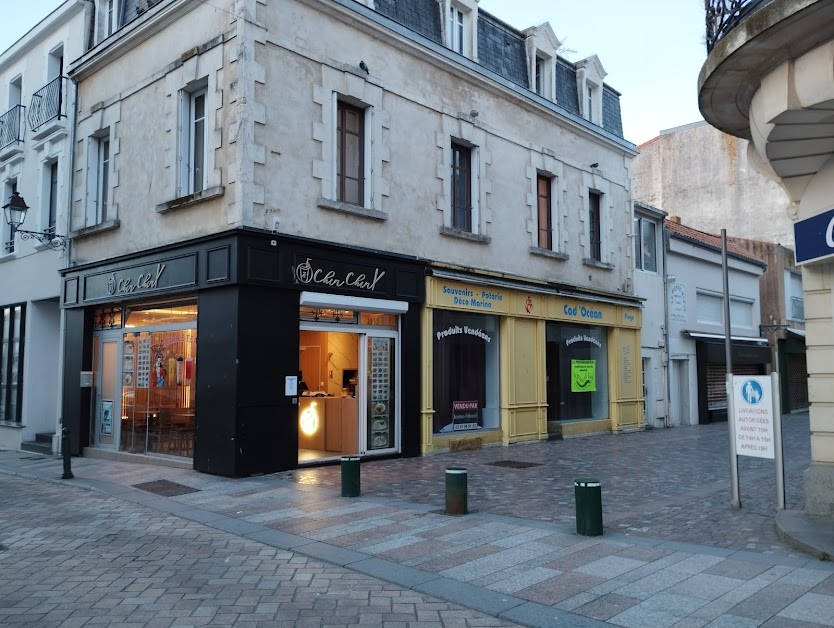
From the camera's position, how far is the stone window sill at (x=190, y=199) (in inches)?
441

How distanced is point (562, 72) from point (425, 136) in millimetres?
6126

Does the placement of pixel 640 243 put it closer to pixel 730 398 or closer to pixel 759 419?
pixel 730 398

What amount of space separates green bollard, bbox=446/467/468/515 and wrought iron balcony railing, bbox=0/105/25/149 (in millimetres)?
14765

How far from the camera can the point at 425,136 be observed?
561 inches

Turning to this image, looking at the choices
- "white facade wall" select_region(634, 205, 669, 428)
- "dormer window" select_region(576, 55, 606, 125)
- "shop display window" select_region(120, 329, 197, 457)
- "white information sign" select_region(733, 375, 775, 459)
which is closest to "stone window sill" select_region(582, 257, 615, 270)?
"white facade wall" select_region(634, 205, 669, 428)

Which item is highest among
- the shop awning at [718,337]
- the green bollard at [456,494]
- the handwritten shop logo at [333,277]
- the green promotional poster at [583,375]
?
the handwritten shop logo at [333,277]

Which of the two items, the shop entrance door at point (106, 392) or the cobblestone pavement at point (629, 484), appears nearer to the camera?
the cobblestone pavement at point (629, 484)

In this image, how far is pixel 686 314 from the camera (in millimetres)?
22859

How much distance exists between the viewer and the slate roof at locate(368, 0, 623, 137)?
14133 mm

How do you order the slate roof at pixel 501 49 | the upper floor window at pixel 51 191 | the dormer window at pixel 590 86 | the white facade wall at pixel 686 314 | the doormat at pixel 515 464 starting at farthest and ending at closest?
→ the white facade wall at pixel 686 314 → the dormer window at pixel 590 86 → the upper floor window at pixel 51 191 → the slate roof at pixel 501 49 → the doormat at pixel 515 464

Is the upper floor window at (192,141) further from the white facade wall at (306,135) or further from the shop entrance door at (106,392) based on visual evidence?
the shop entrance door at (106,392)

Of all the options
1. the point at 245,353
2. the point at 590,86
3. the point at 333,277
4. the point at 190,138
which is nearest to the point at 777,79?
the point at 333,277

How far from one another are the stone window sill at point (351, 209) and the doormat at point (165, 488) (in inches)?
194

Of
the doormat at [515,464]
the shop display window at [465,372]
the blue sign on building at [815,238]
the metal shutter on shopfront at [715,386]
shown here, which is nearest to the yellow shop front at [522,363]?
the shop display window at [465,372]
